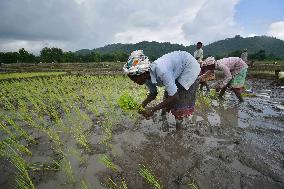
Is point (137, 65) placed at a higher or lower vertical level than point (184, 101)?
higher

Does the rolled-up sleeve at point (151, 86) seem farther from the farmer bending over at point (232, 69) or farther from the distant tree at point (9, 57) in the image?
the distant tree at point (9, 57)

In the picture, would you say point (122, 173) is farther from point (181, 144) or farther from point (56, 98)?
point (56, 98)

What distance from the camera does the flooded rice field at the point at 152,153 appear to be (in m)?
2.67

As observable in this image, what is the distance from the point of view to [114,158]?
126 inches

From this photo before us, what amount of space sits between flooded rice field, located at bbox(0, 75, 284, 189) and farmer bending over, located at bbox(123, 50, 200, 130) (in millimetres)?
515

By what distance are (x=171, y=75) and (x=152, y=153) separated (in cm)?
103

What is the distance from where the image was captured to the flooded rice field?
105 inches

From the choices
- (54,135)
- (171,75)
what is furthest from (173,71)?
(54,135)

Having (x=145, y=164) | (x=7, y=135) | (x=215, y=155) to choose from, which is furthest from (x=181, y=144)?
(x=7, y=135)

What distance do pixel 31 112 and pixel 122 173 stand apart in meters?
3.62

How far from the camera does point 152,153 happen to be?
3332 millimetres

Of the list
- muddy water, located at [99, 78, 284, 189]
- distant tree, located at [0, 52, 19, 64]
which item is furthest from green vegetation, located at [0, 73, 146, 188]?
distant tree, located at [0, 52, 19, 64]

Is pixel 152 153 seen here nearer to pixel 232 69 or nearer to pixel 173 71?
pixel 173 71

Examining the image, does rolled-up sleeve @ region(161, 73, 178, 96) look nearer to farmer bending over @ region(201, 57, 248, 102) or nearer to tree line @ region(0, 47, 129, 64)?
farmer bending over @ region(201, 57, 248, 102)
